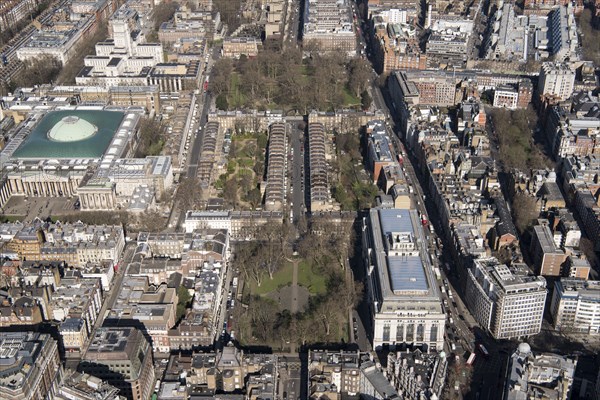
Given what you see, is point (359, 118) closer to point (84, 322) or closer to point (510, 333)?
point (510, 333)

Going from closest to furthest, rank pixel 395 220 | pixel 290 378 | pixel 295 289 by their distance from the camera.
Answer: pixel 290 378 < pixel 295 289 < pixel 395 220

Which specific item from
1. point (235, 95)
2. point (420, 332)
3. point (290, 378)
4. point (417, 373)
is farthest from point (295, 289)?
point (235, 95)

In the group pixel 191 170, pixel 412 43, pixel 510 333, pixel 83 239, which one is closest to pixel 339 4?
pixel 412 43

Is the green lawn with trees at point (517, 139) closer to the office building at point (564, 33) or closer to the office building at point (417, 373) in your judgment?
the office building at point (564, 33)

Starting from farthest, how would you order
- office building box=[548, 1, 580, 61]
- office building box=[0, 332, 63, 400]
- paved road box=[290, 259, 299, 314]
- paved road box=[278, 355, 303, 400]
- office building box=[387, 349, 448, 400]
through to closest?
office building box=[548, 1, 580, 61] → paved road box=[290, 259, 299, 314] → paved road box=[278, 355, 303, 400] → office building box=[387, 349, 448, 400] → office building box=[0, 332, 63, 400]

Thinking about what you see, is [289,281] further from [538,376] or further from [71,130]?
[71,130]

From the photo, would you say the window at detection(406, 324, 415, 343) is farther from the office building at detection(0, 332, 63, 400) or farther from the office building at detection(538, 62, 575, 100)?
the office building at detection(538, 62, 575, 100)

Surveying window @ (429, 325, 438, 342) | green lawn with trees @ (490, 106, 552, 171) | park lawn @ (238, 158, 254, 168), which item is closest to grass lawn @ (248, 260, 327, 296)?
window @ (429, 325, 438, 342)
